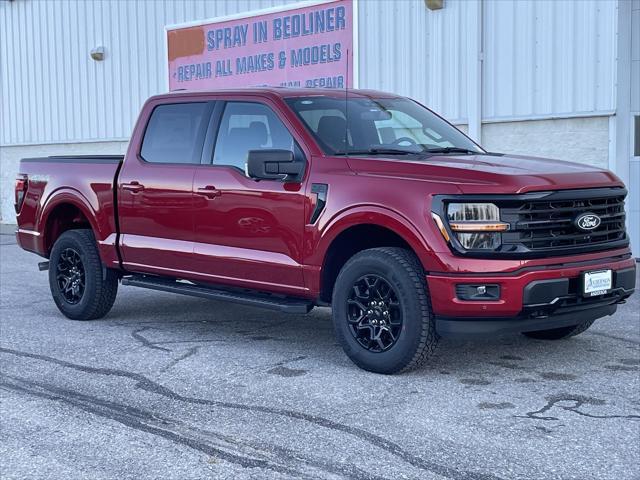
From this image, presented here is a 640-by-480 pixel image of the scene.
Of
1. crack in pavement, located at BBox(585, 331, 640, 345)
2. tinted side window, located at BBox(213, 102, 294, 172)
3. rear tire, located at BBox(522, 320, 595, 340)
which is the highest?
tinted side window, located at BBox(213, 102, 294, 172)

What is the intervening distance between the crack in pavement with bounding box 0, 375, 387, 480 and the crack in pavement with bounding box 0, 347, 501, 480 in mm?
287

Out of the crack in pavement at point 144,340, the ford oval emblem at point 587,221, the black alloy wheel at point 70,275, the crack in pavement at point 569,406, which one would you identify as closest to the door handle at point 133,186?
the black alloy wheel at point 70,275

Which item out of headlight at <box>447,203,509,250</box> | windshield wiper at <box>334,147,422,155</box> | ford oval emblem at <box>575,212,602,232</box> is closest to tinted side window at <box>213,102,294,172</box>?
windshield wiper at <box>334,147,422,155</box>

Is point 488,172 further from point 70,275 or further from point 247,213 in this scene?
point 70,275

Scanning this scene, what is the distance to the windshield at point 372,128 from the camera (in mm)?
6551

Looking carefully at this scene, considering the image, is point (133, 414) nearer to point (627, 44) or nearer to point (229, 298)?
point (229, 298)

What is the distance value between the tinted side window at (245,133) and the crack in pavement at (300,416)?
173cm

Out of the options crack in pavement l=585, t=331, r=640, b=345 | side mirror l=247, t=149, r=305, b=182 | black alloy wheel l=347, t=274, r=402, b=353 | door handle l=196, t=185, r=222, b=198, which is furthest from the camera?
crack in pavement l=585, t=331, r=640, b=345

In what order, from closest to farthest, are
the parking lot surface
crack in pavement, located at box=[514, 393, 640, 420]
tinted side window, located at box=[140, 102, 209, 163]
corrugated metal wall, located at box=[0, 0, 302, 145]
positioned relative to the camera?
the parking lot surface, crack in pavement, located at box=[514, 393, 640, 420], tinted side window, located at box=[140, 102, 209, 163], corrugated metal wall, located at box=[0, 0, 302, 145]

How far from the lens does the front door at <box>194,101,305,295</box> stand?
6.41 metres

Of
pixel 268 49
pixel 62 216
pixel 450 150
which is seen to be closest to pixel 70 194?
pixel 62 216

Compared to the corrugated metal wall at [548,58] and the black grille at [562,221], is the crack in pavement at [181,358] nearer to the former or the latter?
the black grille at [562,221]

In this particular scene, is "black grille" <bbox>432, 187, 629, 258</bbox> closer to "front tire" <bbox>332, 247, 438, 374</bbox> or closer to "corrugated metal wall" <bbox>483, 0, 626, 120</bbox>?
"front tire" <bbox>332, 247, 438, 374</bbox>

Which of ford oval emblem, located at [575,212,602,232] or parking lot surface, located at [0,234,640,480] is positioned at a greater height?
ford oval emblem, located at [575,212,602,232]
